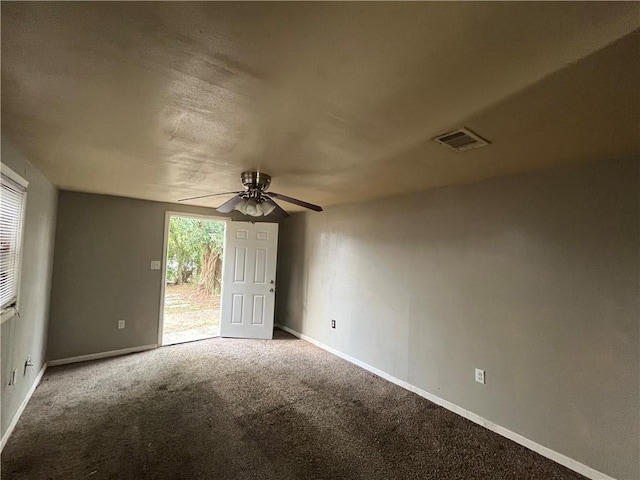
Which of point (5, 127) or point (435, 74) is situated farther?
point (5, 127)

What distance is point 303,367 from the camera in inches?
145

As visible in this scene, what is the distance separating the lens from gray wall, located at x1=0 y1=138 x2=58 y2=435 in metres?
2.11

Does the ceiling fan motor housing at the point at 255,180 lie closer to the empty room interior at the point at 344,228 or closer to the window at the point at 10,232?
the empty room interior at the point at 344,228

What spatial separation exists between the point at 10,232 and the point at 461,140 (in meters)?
3.13

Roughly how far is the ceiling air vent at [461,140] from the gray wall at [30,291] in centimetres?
269

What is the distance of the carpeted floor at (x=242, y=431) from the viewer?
1.96m

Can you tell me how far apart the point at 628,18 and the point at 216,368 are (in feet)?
13.2

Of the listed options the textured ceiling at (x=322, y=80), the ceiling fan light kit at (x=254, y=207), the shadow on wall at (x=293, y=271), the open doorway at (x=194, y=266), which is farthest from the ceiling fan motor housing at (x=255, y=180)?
the open doorway at (x=194, y=266)

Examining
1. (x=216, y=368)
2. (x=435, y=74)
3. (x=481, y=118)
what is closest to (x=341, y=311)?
(x=216, y=368)

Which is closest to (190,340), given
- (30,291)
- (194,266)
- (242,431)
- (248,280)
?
(248,280)

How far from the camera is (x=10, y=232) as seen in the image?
215 centimetres

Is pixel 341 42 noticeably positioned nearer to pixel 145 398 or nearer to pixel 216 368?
pixel 145 398

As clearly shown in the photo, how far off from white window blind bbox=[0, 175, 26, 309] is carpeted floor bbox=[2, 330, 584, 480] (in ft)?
3.46

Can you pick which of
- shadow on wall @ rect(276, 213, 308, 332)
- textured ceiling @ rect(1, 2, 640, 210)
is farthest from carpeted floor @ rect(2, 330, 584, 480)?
textured ceiling @ rect(1, 2, 640, 210)
